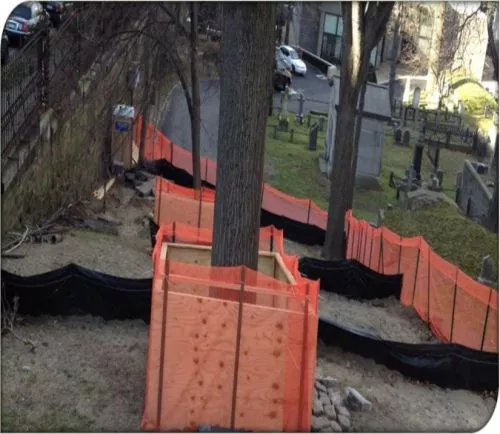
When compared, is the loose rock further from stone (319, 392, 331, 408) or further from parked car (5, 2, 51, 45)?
parked car (5, 2, 51, 45)

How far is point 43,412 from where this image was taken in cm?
710

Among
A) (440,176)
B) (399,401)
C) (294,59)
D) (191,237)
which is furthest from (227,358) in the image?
(294,59)

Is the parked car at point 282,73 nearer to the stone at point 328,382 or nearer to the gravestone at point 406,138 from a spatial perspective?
the gravestone at point 406,138

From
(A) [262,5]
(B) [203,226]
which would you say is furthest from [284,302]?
(B) [203,226]

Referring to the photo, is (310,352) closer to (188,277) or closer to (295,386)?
(295,386)

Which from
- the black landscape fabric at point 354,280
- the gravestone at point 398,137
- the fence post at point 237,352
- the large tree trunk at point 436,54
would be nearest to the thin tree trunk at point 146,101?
the black landscape fabric at point 354,280

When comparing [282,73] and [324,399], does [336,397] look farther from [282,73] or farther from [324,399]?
[282,73]

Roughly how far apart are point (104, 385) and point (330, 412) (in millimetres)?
2285

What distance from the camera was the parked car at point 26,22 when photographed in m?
12.6

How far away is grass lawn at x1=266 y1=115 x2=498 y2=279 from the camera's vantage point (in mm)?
14562

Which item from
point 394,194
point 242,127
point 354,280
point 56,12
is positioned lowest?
point 394,194

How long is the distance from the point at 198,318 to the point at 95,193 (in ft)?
29.7

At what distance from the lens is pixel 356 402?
24.8 feet

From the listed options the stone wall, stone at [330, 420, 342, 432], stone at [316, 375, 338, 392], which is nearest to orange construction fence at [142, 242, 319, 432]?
stone at [330, 420, 342, 432]
